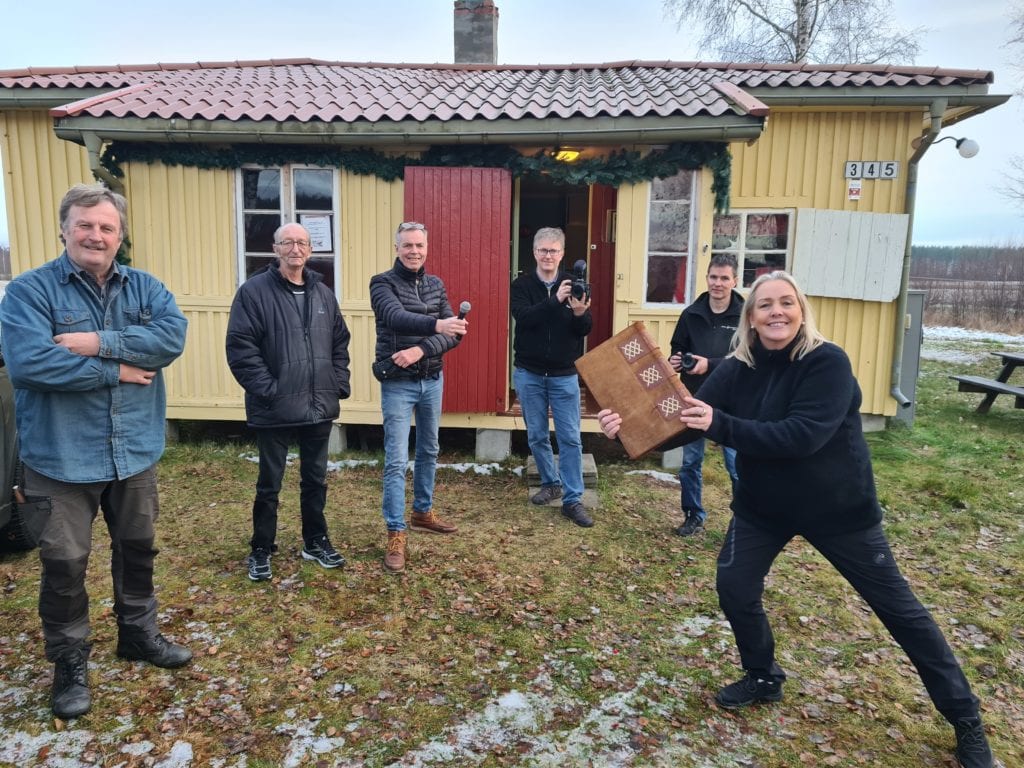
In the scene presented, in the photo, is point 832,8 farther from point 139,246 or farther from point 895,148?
point 139,246

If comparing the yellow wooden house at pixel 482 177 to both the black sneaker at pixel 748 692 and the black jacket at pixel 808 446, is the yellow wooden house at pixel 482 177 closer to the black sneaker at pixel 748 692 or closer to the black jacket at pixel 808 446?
the black jacket at pixel 808 446

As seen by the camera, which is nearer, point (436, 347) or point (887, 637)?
point (887, 637)

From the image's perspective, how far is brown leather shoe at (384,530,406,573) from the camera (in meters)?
4.00

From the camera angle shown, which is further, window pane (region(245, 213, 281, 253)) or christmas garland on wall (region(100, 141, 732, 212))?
window pane (region(245, 213, 281, 253))

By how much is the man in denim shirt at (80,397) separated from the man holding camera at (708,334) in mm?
2993

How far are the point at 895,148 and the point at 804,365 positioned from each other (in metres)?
5.52

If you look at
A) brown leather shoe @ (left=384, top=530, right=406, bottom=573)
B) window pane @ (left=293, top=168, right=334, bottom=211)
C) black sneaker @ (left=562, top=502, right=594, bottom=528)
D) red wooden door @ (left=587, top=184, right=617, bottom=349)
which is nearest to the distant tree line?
red wooden door @ (left=587, top=184, right=617, bottom=349)

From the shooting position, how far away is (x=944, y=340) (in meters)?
17.0

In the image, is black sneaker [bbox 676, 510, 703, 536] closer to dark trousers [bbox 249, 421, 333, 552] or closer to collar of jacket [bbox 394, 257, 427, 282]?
dark trousers [bbox 249, 421, 333, 552]

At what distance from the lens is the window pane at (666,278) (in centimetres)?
613

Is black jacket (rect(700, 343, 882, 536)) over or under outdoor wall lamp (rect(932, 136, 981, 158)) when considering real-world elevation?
under

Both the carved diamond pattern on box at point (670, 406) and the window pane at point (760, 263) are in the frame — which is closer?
the carved diamond pattern on box at point (670, 406)

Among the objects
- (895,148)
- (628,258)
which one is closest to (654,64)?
(895,148)

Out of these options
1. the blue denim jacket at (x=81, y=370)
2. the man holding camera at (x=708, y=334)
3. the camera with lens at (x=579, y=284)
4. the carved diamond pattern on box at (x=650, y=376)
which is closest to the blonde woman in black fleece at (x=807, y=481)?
the carved diamond pattern on box at (x=650, y=376)
